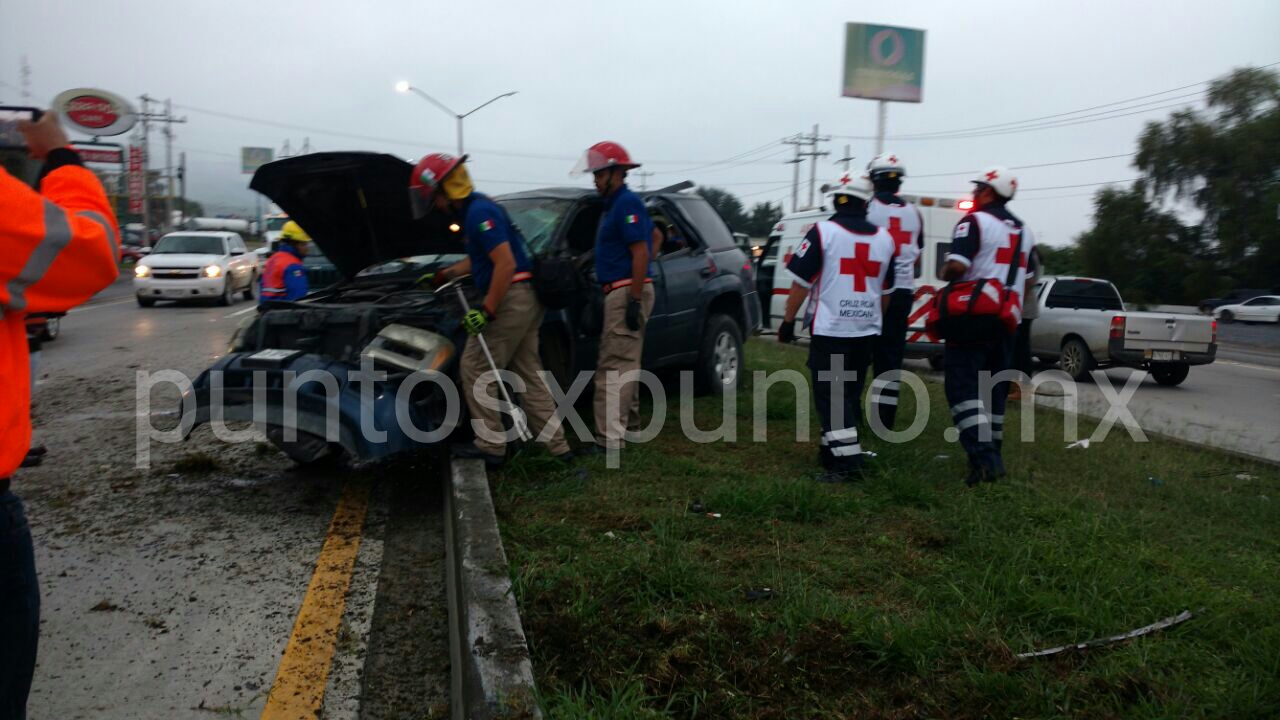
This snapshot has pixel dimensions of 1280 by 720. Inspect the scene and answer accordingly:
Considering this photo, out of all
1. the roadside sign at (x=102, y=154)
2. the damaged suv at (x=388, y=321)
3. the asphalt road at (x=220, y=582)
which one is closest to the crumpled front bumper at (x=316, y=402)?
the damaged suv at (x=388, y=321)

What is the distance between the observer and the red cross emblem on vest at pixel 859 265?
18.8 feet

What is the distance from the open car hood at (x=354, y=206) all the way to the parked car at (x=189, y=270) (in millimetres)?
15972

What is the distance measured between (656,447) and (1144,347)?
29.9 ft

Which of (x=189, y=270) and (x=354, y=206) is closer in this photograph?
(x=354, y=206)

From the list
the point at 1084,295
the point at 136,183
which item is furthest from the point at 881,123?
the point at 136,183

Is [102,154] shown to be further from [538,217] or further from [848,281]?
[848,281]

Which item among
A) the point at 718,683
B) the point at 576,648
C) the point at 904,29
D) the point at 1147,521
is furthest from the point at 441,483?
the point at 904,29

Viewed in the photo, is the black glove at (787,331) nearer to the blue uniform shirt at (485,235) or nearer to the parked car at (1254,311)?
the blue uniform shirt at (485,235)

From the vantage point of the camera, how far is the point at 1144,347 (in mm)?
12883

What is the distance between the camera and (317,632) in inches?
146

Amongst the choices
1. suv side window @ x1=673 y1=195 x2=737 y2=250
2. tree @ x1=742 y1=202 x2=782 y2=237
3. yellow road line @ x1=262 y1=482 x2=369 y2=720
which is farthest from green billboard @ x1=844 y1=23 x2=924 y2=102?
yellow road line @ x1=262 y1=482 x2=369 y2=720

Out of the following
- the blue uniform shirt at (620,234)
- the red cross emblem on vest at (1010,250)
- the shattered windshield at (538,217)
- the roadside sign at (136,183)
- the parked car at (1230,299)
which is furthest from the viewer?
the roadside sign at (136,183)

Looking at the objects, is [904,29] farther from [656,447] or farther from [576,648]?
[576,648]

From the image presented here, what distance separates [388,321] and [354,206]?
111 centimetres
